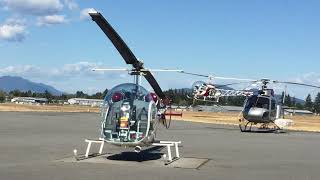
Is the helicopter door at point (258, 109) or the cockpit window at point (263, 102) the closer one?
the helicopter door at point (258, 109)

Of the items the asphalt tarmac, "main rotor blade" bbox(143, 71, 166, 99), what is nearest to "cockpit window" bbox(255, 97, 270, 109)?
the asphalt tarmac

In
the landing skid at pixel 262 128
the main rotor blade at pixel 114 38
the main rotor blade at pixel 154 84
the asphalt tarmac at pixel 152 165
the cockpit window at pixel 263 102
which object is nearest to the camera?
the main rotor blade at pixel 114 38

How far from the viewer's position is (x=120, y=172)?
14109 millimetres

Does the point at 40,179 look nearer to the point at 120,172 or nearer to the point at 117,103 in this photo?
the point at 120,172

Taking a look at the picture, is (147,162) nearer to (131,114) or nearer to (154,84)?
(131,114)

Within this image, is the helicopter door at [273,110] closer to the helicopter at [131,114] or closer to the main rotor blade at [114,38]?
the helicopter at [131,114]

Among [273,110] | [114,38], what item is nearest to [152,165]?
[114,38]

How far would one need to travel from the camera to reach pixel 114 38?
13.7m

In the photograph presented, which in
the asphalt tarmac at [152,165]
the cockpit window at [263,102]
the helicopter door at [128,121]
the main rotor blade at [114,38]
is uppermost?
the main rotor blade at [114,38]

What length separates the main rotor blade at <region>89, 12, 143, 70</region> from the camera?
511 inches

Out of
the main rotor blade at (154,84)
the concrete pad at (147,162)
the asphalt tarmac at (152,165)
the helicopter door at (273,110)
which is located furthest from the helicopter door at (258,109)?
the concrete pad at (147,162)

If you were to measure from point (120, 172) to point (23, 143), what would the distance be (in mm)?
10186

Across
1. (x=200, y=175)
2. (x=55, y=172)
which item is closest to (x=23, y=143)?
(x=55, y=172)

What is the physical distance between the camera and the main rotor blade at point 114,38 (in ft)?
42.6
